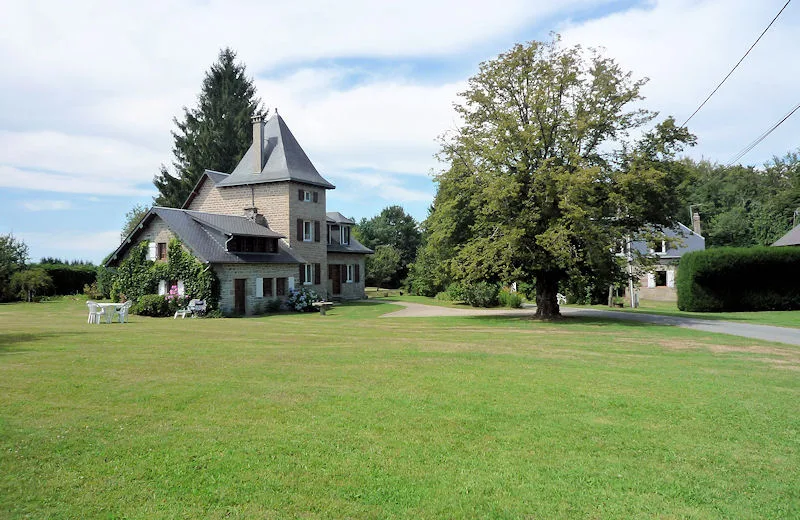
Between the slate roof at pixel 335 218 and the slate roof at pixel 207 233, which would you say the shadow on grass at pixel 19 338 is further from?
the slate roof at pixel 335 218

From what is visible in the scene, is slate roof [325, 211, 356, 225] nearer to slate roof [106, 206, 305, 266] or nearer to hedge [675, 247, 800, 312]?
slate roof [106, 206, 305, 266]

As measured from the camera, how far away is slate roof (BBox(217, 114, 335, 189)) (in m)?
36.4

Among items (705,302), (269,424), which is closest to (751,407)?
(269,424)

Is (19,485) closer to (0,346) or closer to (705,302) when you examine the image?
(0,346)

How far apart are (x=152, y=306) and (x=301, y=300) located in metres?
8.41

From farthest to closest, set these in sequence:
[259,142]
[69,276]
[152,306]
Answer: [69,276] → [259,142] → [152,306]

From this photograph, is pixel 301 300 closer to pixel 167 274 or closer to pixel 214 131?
pixel 167 274

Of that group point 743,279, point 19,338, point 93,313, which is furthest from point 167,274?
point 743,279

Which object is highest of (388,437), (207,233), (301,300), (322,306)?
(207,233)

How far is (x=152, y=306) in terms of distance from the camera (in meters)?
28.3

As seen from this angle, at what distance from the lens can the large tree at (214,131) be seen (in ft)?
177

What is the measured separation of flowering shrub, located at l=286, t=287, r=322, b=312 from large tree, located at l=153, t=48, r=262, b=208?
80.4 ft

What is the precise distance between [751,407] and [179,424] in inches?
311

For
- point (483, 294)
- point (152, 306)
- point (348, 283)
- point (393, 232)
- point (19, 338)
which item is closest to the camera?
point (19, 338)
